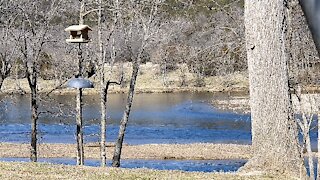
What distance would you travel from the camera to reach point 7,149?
22812 mm

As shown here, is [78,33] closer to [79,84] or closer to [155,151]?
[79,84]

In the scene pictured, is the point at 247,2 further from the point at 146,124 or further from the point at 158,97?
the point at 158,97

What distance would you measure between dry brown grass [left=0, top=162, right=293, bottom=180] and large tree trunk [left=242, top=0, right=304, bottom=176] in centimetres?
28

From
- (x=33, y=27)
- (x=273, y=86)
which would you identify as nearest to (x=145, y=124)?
(x=33, y=27)

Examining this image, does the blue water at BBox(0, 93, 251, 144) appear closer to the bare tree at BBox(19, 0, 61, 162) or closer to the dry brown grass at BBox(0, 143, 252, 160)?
the dry brown grass at BBox(0, 143, 252, 160)

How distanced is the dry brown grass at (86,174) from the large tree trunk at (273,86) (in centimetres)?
28

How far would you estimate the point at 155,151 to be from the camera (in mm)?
22250

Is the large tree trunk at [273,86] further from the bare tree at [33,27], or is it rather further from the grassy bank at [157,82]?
the grassy bank at [157,82]

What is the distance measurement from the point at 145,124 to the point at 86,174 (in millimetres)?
22709

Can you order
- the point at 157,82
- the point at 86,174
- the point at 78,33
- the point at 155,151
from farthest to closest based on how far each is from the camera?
the point at 157,82, the point at 155,151, the point at 78,33, the point at 86,174

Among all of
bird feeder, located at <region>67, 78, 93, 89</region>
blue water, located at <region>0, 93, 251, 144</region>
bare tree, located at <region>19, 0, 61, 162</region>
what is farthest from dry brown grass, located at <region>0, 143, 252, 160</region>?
bird feeder, located at <region>67, 78, 93, 89</region>

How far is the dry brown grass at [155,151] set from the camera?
71.4ft

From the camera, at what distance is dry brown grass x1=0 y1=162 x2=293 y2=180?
6.45 m

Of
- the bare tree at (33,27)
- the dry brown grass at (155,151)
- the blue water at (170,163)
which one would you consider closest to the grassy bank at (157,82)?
the dry brown grass at (155,151)
